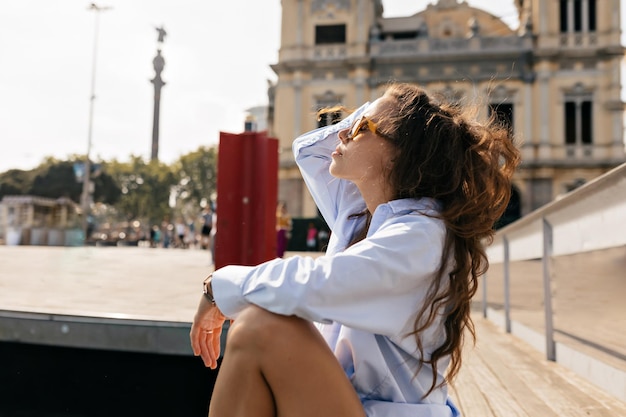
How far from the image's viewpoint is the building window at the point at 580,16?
23.2m

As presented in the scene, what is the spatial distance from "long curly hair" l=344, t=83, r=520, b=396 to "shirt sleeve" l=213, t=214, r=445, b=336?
2.0 inches

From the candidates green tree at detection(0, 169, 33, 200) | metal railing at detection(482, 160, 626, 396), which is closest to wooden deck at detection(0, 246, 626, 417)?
metal railing at detection(482, 160, 626, 396)

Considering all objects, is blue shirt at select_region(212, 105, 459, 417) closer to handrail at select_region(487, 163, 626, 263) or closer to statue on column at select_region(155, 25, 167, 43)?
handrail at select_region(487, 163, 626, 263)

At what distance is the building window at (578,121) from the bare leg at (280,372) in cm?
2504

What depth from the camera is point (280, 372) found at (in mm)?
1073

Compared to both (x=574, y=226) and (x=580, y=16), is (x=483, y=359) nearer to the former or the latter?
(x=574, y=226)

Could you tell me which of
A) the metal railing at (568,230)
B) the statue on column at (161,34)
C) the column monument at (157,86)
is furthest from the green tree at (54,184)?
the metal railing at (568,230)

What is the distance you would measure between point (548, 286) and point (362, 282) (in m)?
2.23

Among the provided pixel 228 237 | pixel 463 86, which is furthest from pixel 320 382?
pixel 463 86

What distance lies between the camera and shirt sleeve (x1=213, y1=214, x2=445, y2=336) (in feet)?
3.44

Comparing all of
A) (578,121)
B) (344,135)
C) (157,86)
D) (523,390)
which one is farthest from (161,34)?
(344,135)

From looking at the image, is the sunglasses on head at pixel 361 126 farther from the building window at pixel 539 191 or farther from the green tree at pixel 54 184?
the green tree at pixel 54 184

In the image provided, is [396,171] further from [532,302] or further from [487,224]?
[532,302]

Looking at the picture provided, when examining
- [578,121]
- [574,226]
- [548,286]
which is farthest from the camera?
[578,121]
